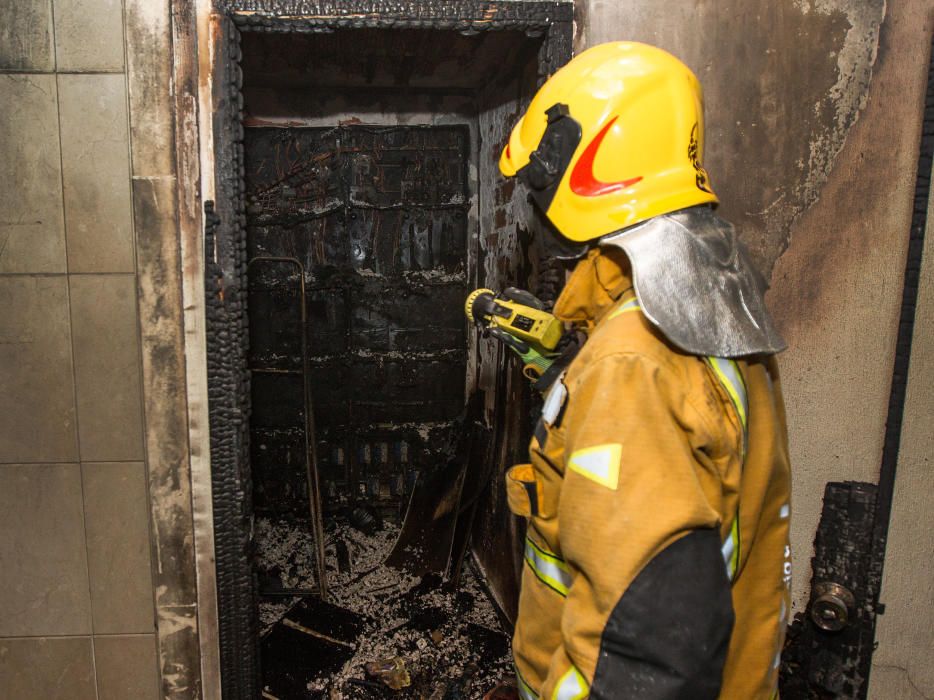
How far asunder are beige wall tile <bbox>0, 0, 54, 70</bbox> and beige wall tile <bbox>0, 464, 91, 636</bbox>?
117 cm

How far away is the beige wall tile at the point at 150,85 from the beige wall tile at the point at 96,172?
4 cm

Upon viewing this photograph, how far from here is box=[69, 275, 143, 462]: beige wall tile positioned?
175 cm

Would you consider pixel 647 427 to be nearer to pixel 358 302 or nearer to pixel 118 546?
pixel 118 546

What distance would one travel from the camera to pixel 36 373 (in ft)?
5.81

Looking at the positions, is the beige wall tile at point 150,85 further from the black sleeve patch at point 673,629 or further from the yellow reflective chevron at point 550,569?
the black sleeve patch at point 673,629

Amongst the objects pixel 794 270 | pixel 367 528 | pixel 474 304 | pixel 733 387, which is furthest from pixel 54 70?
pixel 367 528

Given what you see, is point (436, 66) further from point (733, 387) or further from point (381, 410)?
point (733, 387)

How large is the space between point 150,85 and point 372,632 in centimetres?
253

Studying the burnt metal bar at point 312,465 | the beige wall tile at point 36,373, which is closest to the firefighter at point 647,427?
the beige wall tile at point 36,373

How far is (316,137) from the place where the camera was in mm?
3615

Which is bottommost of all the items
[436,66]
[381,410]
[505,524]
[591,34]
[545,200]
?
[505,524]

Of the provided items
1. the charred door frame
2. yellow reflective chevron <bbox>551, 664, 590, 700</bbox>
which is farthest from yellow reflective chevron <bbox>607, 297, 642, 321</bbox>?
the charred door frame

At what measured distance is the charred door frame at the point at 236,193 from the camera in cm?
171

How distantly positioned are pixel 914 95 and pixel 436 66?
6.58 ft
